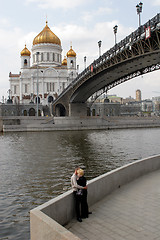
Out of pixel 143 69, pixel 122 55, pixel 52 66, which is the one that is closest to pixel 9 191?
pixel 122 55

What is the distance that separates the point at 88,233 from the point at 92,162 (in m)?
11.8

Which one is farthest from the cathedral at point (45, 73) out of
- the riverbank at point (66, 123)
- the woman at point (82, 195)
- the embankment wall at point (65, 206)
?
the woman at point (82, 195)

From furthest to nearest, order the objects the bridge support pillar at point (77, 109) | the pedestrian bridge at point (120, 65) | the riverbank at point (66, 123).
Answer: the bridge support pillar at point (77, 109) < the riverbank at point (66, 123) < the pedestrian bridge at point (120, 65)

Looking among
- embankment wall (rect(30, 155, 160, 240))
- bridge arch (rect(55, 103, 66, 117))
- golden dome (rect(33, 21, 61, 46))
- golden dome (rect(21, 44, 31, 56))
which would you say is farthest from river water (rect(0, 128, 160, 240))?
golden dome (rect(21, 44, 31, 56))

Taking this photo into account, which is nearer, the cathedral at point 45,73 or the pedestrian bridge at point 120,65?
the pedestrian bridge at point 120,65

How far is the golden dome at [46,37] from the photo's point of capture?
3445 inches

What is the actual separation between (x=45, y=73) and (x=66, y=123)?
140 feet

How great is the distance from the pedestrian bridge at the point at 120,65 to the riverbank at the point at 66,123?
490 centimetres

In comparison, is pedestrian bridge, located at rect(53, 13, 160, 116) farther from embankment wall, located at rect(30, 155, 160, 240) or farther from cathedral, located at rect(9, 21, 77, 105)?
cathedral, located at rect(9, 21, 77, 105)

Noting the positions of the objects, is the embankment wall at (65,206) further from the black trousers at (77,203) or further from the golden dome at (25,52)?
the golden dome at (25,52)

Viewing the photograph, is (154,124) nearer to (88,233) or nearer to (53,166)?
(53,166)

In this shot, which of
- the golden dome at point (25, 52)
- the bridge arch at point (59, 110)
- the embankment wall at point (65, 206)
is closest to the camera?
the embankment wall at point (65, 206)

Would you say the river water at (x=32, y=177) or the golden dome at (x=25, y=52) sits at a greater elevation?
the golden dome at (x=25, y=52)

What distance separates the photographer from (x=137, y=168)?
9289 millimetres
